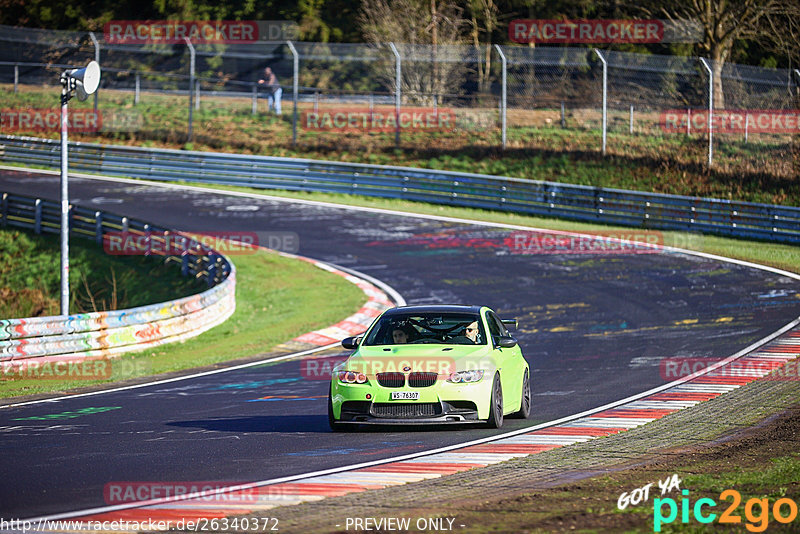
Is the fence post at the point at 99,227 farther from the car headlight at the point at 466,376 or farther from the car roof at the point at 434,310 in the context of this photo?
the car headlight at the point at 466,376

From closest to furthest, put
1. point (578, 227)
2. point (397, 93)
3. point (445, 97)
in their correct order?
1. point (578, 227)
2. point (397, 93)
3. point (445, 97)

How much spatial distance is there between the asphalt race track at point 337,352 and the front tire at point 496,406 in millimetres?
249

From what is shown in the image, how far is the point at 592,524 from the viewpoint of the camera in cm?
700

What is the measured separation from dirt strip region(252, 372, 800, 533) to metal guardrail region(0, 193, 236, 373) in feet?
31.7

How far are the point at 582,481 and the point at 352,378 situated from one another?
3.44m

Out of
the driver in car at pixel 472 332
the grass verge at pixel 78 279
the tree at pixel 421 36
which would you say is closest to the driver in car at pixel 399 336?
the driver in car at pixel 472 332

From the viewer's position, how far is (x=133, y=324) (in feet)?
62.4

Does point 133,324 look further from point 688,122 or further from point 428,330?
point 688,122

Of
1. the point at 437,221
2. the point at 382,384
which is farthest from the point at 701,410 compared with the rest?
the point at 437,221

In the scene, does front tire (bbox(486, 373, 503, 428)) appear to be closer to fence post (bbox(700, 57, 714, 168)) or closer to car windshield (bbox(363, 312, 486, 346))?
car windshield (bbox(363, 312, 486, 346))

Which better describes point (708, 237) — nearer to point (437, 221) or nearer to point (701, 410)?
point (437, 221)

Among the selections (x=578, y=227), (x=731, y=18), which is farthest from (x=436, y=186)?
(x=731, y=18)

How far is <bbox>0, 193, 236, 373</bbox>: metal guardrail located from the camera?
55.6 ft

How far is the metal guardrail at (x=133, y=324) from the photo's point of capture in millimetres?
16938
